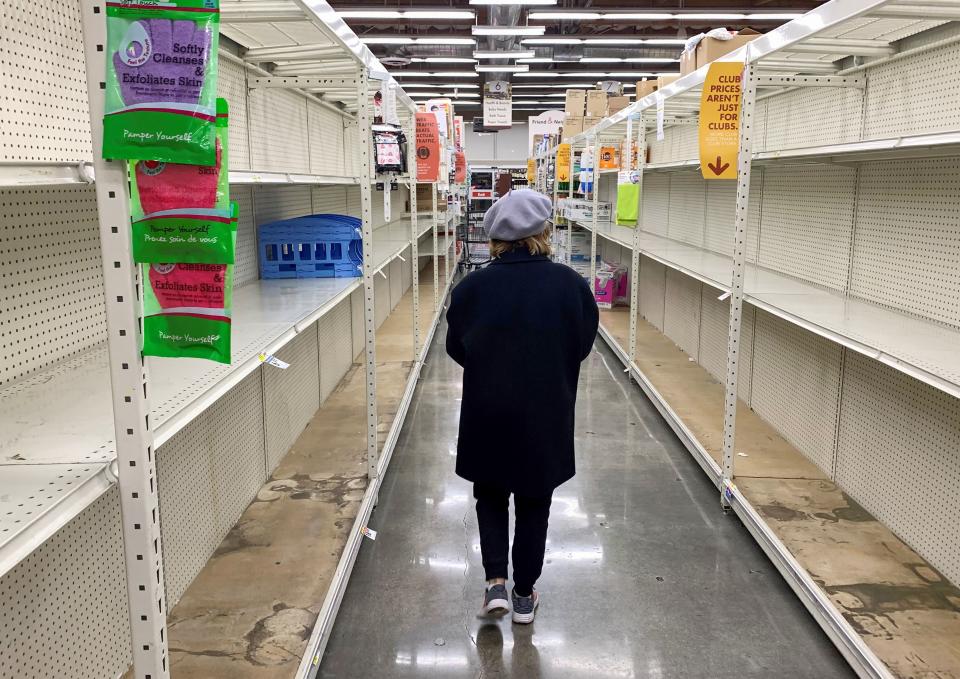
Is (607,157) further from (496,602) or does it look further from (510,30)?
(496,602)

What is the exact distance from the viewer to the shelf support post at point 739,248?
10.8ft

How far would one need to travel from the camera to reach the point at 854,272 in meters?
3.69

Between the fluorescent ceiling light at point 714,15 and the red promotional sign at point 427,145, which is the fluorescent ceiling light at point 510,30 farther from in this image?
the red promotional sign at point 427,145

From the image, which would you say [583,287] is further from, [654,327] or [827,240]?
[654,327]

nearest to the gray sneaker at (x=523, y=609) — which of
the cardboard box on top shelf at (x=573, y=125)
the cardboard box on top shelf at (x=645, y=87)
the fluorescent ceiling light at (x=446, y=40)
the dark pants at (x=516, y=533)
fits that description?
the dark pants at (x=516, y=533)

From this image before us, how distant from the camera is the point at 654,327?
7.79 metres

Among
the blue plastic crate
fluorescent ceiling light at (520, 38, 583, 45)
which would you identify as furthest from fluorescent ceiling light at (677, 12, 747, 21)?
the blue plastic crate

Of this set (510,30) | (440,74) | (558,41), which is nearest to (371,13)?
(510,30)

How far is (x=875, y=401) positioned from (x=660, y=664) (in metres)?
1.65

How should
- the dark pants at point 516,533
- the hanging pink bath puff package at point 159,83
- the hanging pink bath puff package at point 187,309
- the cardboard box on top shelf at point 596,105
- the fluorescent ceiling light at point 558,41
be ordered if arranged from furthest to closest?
the fluorescent ceiling light at point 558,41, the cardboard box on top shelf at point 596,105, the dark pants at point 516,533, the hanging pink bath puff package at point 187,309, the hanging pink bath puff package at point 159,83

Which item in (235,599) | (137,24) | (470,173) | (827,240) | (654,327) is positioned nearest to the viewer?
(137,24)

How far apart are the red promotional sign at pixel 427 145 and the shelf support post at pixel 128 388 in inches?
209

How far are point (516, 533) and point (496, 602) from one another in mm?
283

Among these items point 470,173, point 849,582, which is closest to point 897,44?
point 849,582
